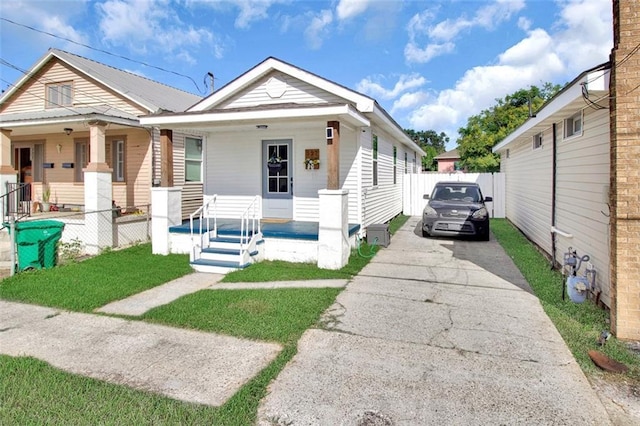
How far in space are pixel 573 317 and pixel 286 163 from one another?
23.8ft

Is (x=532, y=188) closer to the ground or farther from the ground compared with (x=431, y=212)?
farther from the ground

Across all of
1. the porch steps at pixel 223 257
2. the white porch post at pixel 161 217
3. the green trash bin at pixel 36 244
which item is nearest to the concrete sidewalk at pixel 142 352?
the porch steps at pixel 223 257

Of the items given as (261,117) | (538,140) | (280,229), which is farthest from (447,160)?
(261,117)

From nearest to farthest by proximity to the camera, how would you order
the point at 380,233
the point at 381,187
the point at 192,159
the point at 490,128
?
the point at 380,233 → the point at 381,187 → the point at 192,159 → the point at 490,128

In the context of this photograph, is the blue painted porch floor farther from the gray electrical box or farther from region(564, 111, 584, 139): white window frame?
region(564, 111, 584, 139): white window frame

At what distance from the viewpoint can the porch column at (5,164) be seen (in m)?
11.4

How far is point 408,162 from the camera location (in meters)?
18.8

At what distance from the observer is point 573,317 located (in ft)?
15.6

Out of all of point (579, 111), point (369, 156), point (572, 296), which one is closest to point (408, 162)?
point (369, 156)

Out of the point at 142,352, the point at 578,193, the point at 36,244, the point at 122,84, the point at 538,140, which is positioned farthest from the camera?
the point at 122,84

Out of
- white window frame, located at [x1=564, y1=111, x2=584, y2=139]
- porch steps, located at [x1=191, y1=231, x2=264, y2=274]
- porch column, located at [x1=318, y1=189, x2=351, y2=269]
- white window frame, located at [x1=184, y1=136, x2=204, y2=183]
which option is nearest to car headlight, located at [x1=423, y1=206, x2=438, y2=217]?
white window frame, located at [x1=564, y1=111, x2=584, y2=139]

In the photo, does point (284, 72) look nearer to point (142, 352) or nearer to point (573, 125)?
point (573, 125)

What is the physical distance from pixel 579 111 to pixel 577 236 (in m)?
2.05

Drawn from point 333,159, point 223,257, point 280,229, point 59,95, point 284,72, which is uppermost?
point 59,95
